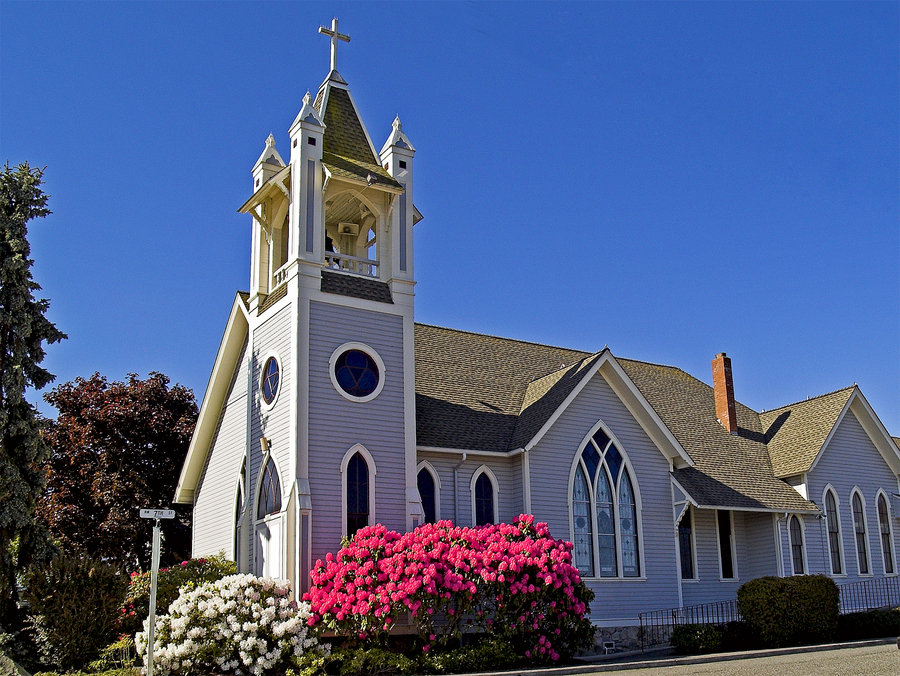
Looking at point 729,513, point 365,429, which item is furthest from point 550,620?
point 729,513

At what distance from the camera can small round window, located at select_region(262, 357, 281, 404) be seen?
2259cm

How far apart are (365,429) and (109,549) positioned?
12.2 meters

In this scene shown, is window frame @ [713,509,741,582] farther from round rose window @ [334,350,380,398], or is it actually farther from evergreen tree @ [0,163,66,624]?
evergreen tree @ [0,163,66,624]

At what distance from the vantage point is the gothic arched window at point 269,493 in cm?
2177

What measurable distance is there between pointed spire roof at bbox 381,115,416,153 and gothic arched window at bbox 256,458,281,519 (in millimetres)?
8617

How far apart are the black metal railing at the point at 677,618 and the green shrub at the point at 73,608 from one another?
13.0m

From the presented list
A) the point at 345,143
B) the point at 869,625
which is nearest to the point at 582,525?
the point at 869,625

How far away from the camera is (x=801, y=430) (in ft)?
104

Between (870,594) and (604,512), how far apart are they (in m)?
11.0

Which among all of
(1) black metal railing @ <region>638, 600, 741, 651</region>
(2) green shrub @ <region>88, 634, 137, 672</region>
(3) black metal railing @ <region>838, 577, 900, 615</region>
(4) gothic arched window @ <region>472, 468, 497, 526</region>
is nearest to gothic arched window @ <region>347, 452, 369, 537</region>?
(4) gothic arched window @ <region>472, 468, 497, 526</region>

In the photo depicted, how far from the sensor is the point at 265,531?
857 inches

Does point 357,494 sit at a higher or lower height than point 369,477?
lower

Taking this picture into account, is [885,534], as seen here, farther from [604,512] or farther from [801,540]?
[604,512]

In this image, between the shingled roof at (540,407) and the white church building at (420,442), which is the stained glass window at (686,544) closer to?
the white church building at (420,442)
